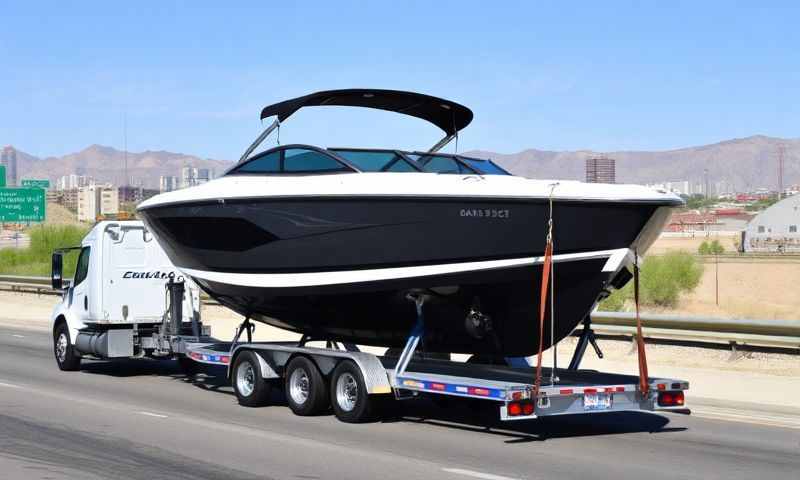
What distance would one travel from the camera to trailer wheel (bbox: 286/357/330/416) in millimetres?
13258

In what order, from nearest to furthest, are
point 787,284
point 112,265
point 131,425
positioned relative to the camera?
point 131,425, point 112,265, point 787,284

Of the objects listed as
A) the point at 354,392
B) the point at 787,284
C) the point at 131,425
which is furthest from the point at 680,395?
the point at 787,284

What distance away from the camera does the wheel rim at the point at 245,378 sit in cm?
1431

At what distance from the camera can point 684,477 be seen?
32.3ft

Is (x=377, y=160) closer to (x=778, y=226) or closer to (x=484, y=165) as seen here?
(x=484, y=165)

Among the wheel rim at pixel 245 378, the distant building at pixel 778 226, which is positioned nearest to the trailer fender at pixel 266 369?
the wheel rim at pixel 245 378

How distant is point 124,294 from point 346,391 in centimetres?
629

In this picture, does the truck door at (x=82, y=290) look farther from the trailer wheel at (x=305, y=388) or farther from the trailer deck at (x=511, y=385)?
the trailer wheel at (x=305, y=388)

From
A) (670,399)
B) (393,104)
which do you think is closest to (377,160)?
(393,104)

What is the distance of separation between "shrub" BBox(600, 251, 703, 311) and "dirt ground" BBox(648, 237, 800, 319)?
0.52 meters

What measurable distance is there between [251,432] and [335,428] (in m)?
0.93

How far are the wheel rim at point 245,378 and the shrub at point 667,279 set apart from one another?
64.5 ft

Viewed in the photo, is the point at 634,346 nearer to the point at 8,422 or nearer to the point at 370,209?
the point at 370,209

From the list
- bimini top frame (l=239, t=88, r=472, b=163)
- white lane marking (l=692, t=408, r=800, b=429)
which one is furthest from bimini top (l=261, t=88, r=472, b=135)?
white lane marking (l=692, t=408, r=800, b=429)
